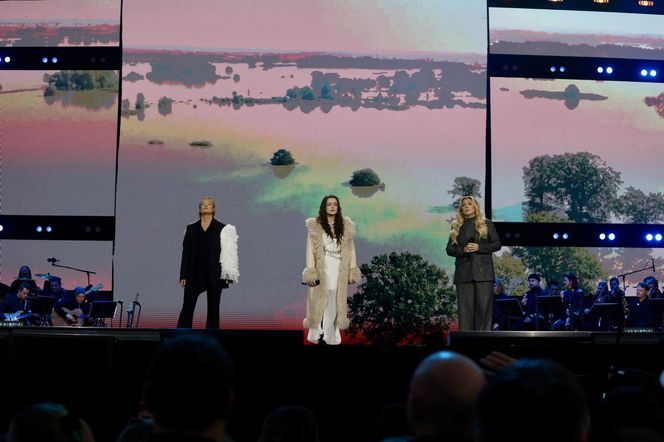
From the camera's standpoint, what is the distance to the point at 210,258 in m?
10.1

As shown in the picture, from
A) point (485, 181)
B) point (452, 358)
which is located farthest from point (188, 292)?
point (452, 358)

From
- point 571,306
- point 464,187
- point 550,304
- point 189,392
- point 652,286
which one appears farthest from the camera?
point 464,187

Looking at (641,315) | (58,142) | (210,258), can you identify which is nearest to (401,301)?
(641,315)

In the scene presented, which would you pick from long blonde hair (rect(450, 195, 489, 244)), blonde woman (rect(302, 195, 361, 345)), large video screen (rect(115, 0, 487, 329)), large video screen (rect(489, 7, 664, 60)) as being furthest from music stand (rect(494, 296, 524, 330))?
large video screen (rect(489, 7, 664, 60))

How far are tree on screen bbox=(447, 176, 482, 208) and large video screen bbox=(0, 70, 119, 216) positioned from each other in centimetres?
490

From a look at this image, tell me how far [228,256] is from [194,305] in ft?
2.51

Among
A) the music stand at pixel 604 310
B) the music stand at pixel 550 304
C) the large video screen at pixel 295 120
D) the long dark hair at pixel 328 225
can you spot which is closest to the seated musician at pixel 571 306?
the music stand at pixel 550 304

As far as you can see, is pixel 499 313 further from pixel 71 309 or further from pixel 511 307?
pixel 71 309

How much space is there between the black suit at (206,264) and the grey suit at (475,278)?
8.27 feet

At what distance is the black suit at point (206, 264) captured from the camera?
10.0 meters

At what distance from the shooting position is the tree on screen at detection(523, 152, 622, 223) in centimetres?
1353

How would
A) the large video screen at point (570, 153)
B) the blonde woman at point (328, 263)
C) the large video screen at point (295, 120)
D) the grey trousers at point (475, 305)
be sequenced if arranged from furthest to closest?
the large video screen at point (570, 153) < the large video screen at point (295, 120) < the blonde woman at point (328, 263) < the grey trousers at point (475, 305)

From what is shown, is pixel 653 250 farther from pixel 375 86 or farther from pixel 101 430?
pixel 101 430

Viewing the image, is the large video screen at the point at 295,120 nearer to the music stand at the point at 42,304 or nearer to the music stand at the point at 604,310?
the music stand at the point at 42,304
